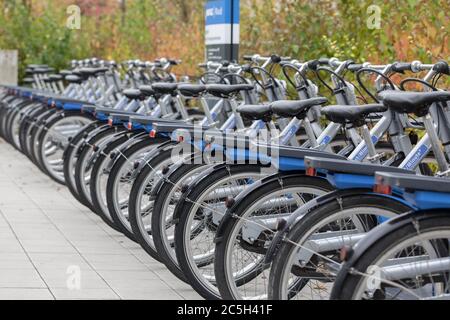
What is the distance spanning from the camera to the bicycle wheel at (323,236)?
4.06 m

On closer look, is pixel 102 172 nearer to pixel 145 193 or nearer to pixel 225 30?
pixel 145 193

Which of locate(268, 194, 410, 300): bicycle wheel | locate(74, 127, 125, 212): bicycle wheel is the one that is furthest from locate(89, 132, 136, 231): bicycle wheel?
locate(268, 194, 410, 300): bicycle wheel

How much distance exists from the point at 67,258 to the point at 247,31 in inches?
207

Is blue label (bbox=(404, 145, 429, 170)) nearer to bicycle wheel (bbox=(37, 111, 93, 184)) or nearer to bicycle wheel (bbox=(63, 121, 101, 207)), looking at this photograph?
bicycle wheel (bbox=(63, 121, 101, 207))

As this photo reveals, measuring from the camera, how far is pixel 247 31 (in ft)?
37.3

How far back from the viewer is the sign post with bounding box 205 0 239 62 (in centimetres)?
941

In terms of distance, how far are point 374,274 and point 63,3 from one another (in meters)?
17.7

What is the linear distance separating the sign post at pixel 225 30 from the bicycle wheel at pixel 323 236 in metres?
5.07

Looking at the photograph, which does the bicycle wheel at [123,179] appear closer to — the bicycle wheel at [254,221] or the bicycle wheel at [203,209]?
the bicycle wheel at [203,209]

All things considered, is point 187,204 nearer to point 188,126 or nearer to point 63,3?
point 188,126

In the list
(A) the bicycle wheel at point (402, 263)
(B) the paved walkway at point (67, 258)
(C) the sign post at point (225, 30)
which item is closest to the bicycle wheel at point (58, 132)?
(B) the paved walkway at point (67, 258)

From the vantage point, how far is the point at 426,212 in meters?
3.69

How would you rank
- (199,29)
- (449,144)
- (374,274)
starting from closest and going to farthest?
(374,274), (449,144), (199,29)

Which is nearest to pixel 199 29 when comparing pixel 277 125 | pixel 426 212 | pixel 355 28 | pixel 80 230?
pixel 355 28
